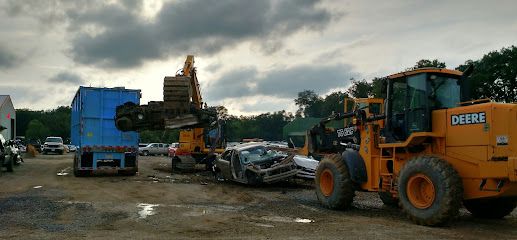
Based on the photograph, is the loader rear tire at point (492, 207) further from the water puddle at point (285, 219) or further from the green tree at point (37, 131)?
the green tree at point (37, 131)

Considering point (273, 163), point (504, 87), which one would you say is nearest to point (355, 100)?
point (273, 163)

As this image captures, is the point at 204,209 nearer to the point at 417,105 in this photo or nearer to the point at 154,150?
the point at 417,105

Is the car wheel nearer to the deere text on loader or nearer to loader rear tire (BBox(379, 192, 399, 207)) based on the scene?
the deere text on loader

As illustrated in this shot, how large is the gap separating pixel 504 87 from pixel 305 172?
4660 cm

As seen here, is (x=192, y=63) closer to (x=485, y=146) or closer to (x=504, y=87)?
(x=485, y=146)

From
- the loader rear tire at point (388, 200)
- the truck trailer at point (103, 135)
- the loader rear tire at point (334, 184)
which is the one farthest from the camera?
the truck trailer at point (103, 135)

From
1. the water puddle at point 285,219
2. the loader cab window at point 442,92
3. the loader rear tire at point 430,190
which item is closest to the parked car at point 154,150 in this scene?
the water puddle at point 285,219

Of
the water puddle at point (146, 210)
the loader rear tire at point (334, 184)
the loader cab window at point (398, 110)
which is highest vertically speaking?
the loader cab window at point (398, 110)

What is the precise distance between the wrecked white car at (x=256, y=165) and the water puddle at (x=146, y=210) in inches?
200

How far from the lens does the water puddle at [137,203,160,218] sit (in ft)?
34.2

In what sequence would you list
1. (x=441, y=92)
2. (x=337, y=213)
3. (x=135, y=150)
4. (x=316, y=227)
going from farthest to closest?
(x=135, y=150) < (x=337, y=213) < (x=441, y=92) < (x=316, y=227)

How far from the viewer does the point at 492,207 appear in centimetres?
1044

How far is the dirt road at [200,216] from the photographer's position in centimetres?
838

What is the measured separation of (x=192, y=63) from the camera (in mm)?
24266
